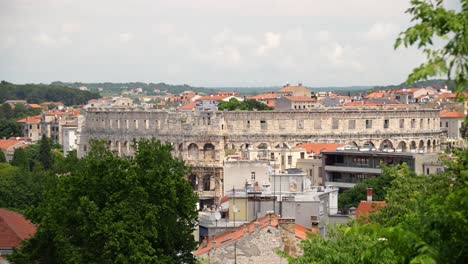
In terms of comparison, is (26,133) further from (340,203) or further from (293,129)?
(340,203)

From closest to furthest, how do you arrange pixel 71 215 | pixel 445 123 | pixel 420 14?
pixel 420 14 → pixel 71 215 → pixel 445 123

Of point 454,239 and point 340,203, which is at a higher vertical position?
point 454,239

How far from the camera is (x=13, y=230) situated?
129 feet

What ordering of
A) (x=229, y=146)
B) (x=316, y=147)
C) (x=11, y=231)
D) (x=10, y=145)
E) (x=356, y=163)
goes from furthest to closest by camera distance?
(x=10, y=145)
(x=229, y=146)
(x=316, y=147)
(x=356, y=163)
(x=11, y=231)

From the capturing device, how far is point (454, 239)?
12836mm

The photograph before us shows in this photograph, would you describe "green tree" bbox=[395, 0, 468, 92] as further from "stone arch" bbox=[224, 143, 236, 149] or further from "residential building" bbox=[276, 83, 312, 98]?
"residential building" bbox=[276, 83, 312, 98]

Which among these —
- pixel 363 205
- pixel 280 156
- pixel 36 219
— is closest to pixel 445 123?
pixel 280 156

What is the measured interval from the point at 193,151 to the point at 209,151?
1861 mm

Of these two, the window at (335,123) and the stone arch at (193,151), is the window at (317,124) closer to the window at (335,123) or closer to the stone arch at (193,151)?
the window at (335,123)

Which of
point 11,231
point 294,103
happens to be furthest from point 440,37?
point 294,103

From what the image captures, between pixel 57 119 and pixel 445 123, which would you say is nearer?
pixel 445 123

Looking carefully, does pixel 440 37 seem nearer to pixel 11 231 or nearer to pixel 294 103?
pixel 11 231

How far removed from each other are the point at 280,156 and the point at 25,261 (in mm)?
51334

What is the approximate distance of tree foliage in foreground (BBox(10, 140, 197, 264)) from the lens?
28.5 meters
